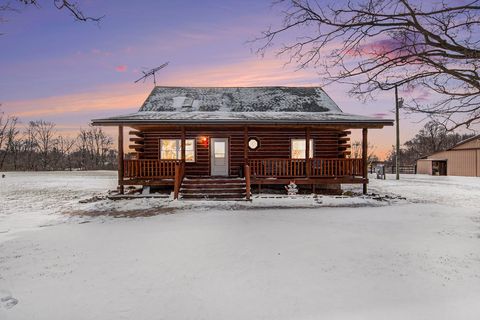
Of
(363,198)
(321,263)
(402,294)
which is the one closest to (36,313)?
(321,263)

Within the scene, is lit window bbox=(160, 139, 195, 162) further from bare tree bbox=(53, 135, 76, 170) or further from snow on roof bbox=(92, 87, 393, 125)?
bare tree bbox=(53, 135, 76, 170)

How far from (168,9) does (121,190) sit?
8166 mm

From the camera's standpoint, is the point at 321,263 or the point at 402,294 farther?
the point at 321,263

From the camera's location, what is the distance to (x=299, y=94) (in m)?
20.3

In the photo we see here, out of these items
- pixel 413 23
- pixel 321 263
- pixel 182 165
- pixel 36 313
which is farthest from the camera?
pixel 182 165

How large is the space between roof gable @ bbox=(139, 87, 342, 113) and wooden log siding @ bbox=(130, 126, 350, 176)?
4.21 feet

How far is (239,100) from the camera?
19.6 m

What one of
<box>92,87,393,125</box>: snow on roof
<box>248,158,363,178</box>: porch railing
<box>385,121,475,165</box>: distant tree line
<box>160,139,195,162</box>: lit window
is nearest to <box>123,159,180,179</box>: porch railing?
<box>160,139,195,162</box>: lit window

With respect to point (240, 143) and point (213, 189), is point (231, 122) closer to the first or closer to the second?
point (213, 189)

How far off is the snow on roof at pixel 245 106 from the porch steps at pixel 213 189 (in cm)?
273

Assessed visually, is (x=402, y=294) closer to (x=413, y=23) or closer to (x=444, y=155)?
(x=413, y=23)

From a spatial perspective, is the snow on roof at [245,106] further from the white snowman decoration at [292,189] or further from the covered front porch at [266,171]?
the white snowman decoration at [292,189]

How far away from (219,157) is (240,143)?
1.37 m

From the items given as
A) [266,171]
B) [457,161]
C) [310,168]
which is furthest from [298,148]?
[457,161]
